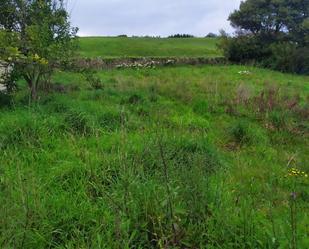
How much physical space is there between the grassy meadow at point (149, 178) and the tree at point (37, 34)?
2.50 feet

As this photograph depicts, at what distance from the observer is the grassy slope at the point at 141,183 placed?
4047 millimetres

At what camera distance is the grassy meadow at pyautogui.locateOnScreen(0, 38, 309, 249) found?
405 centimetres

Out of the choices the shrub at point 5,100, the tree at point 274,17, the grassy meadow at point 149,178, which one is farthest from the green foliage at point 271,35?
the shrub at point 5,100

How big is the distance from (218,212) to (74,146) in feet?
9.49

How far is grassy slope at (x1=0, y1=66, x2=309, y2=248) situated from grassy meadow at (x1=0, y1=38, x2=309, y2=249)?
15 mm

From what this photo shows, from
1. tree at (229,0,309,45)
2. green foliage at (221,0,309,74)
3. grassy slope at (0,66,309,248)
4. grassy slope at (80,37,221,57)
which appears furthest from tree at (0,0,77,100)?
tree at (229,0,309,45)

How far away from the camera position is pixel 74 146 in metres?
6.52

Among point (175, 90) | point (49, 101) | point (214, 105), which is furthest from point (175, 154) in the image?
point (175, 90)

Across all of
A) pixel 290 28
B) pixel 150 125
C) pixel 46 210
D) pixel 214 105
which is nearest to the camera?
pixel 46 210

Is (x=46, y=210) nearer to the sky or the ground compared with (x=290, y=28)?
nearer to the ground

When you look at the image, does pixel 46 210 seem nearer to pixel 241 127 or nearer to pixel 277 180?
pixel 277 180

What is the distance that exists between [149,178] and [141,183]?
40cm

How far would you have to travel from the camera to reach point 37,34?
10.3 meters

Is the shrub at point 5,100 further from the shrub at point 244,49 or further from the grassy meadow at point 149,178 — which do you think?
the shrub at point 244,49
